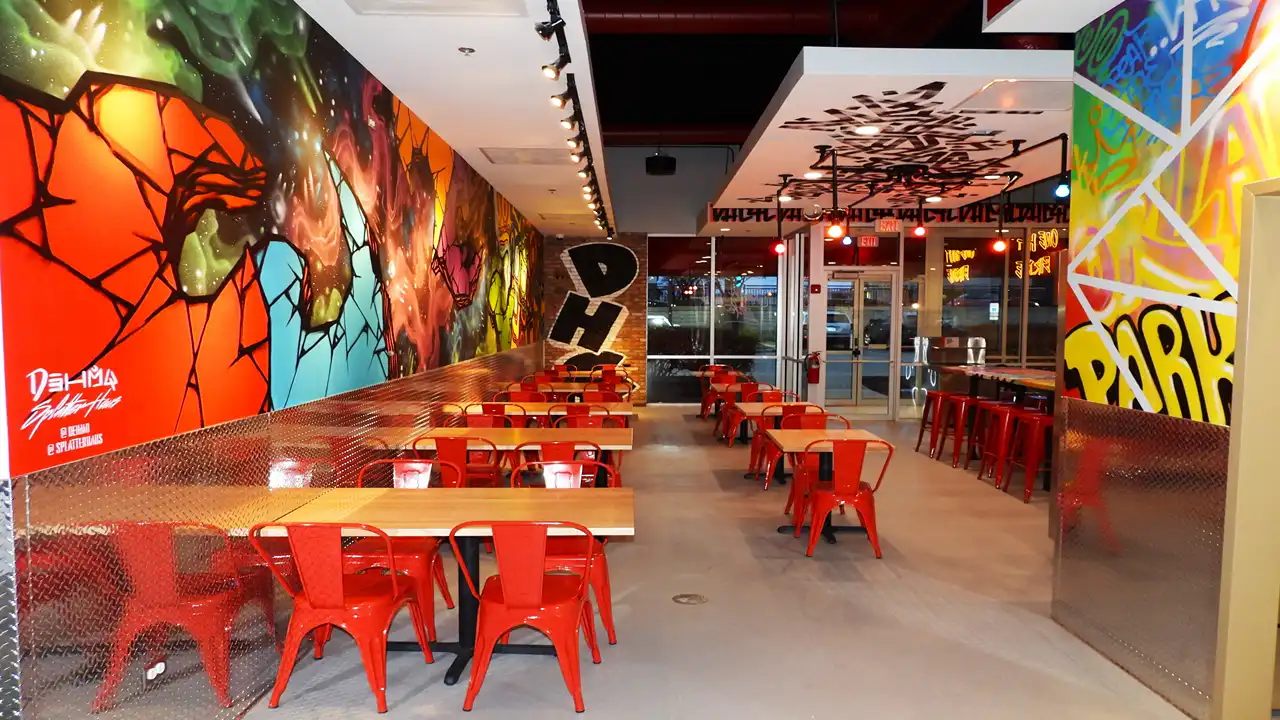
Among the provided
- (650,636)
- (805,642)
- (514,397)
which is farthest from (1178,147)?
(514,397)

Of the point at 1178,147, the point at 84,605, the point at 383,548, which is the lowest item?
the point at 383,548

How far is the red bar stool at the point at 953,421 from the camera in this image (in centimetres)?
906

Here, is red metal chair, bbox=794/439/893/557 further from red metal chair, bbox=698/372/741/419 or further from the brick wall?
the brick wall

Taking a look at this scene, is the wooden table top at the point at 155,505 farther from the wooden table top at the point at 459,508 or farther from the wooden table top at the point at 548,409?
the wooden table top at the point at 548,409

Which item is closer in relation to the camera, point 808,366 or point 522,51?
point 522,51

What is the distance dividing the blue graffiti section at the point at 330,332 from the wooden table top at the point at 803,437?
2.86 m

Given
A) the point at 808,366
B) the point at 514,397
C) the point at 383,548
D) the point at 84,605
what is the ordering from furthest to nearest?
the point at 808,366
the point at 514,397
the point at 383,548
the point at 84,605

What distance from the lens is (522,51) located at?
15.7ft

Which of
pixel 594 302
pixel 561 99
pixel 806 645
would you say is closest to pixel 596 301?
pixel 594 302

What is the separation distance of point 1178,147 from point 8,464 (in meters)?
4.49

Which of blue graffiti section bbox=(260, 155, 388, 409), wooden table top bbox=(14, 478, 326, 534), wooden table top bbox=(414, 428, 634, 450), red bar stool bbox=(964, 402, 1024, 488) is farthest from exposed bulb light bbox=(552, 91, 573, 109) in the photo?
red bar stool bbox=(964, 402, 1024, 488)

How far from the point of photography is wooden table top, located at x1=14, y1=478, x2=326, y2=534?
238cm

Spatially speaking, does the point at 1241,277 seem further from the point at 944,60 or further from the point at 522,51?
the point at 522,51

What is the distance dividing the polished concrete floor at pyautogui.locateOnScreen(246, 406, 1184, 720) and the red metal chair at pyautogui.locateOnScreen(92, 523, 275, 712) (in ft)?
1.24
